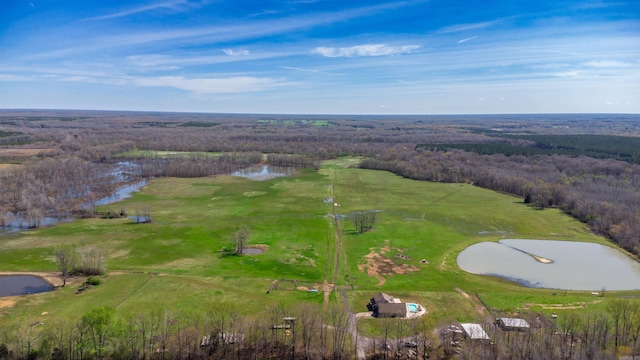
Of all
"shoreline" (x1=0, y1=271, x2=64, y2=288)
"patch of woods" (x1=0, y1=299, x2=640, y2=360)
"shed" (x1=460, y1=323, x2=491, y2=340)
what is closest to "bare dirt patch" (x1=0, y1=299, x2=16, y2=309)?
"shoreline" (x1=0, y1=271, x2=64, y2=288)

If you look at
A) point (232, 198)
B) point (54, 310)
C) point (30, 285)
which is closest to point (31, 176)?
point (232, 198)

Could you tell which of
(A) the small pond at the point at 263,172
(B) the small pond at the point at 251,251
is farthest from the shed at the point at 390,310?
(A) the small pond at the point at 263,172

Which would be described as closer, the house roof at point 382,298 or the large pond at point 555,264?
the house roof at point 382,298

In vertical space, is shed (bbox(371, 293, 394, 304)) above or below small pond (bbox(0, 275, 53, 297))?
above

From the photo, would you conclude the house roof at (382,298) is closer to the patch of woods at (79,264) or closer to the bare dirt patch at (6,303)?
the patch of woods at (79,264)

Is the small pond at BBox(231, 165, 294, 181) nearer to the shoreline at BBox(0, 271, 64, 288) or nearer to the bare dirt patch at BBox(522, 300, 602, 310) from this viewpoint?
the shoreline at BBox(0, 271, 64, 288)

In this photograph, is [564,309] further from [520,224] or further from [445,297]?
[520,224]
